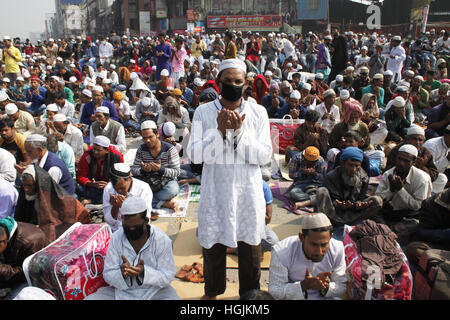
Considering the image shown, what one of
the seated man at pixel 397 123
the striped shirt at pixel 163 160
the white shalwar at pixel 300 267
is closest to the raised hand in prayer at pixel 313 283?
the white shalwar at pixel 300 267

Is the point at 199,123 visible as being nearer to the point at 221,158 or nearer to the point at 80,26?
the point at 221,158

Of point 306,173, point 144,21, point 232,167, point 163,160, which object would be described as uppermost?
point 144,21

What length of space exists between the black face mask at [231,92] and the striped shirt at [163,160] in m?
2.60

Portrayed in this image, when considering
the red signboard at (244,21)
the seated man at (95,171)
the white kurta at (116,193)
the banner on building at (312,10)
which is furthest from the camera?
the red signboard at (244,21)

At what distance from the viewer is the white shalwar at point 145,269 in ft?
8.39


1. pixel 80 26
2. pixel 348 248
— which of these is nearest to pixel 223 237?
pixel 348 248

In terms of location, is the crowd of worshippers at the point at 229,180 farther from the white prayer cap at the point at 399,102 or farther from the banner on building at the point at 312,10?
the banner on building at the point at 312,10

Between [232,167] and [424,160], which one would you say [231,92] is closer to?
[232,167]

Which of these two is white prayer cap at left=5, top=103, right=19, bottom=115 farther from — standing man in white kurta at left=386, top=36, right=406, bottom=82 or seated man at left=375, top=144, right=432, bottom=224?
standing man in white kurta at left=386, top=36, right=406, bottom=82

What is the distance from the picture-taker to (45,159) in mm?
4047

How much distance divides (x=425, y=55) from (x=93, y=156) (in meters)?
11.2

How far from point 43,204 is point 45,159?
2.55 feet

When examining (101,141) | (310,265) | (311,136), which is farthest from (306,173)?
(101,141)

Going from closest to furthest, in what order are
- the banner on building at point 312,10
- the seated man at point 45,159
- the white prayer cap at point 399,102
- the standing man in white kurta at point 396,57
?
1. the seated man at point 45,159
2. the white prayer cap at point 399,102
3. the standing man in white kurta at point 396,57
4. the banner on building at point 312,10
